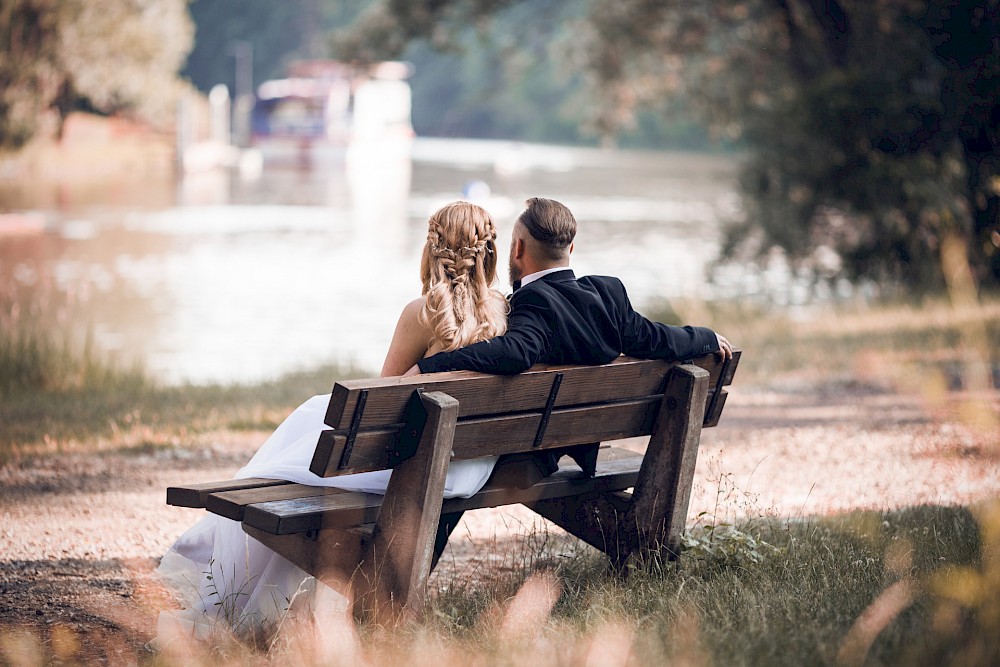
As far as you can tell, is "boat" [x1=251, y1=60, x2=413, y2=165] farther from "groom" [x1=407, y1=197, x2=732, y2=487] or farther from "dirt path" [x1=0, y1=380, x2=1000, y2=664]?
"groom" [x1=407, y1=197, x2=732, y2=487]

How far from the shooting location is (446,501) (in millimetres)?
3680

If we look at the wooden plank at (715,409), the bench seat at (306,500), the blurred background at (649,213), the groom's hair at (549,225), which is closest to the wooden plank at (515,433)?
the bench seat at (306,500)

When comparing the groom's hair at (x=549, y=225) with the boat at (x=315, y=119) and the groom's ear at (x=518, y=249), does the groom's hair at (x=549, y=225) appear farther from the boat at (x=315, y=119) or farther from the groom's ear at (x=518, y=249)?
the boat at (x=315, y=119)

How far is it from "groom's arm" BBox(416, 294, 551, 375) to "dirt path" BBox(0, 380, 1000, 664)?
3.40 feet

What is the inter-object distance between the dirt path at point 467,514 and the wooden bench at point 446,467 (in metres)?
0.36

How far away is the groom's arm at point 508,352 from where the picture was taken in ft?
11.2

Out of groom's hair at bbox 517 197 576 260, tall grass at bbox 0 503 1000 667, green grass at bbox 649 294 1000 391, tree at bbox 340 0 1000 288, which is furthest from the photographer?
tree at bbox 340 0 1000 288

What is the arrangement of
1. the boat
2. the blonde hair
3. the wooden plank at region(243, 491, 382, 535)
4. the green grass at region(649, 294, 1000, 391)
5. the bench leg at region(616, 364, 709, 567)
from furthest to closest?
the boat < the green grass at region(649, 294, 1000, 391) < the bench leg at region(616, 364, 709, 567) < the blonde hair < the wooden plank at region(243, 491, 382, 535)

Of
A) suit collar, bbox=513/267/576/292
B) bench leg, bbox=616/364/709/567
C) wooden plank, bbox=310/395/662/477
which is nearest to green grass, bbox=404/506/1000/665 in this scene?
bench leg, bbox=616/364/709/567

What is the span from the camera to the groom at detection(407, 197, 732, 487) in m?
3.46

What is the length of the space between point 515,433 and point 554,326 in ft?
1.18

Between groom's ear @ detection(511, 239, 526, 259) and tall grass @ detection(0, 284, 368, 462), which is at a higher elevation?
groom's ear @ detection(511, 239, 526, 259)

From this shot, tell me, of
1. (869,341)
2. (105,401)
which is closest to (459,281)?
(105,401)

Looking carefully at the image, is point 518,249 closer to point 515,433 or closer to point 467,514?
point 515,433
